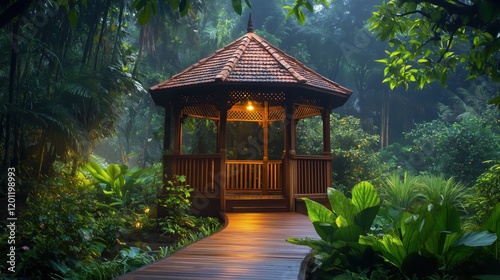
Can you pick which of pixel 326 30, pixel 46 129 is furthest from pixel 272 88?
pixel 326 30

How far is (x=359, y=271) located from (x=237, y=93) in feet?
19.7

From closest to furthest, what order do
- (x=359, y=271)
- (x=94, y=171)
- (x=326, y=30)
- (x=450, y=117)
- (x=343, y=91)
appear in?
(x=359, y=271), (x=343, y=91), (x=94, y=171), (x=450, y=117), (x=326, y=30)

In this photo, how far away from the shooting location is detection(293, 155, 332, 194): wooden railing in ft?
31.8

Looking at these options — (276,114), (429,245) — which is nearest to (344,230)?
(429,245)

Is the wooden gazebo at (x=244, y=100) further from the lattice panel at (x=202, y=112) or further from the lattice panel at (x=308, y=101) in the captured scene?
the lattice panel at (x=202, y=112)

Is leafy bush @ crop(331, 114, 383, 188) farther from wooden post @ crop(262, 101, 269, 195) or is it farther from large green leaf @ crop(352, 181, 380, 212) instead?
large green leaf @ crop(352, 181, 380, 212)

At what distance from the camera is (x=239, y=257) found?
15.6 feet

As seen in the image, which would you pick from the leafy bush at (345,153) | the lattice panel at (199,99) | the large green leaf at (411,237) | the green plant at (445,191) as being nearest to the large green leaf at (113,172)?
the lattice panel at (199,99)

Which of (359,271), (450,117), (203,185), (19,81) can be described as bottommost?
(359,271)

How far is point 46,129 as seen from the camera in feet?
29.6

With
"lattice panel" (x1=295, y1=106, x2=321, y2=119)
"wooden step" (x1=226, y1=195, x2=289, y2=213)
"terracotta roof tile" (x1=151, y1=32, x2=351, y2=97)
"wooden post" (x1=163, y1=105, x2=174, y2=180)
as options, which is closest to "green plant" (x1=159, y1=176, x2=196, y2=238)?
"wooden post" (x1=163, y1=105, x2=174, y2=180)

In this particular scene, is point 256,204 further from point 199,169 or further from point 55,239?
point 55,239

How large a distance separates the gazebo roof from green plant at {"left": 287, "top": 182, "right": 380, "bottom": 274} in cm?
487

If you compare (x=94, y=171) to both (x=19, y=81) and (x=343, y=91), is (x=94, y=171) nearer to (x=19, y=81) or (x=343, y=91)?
(x=19, y=81)
